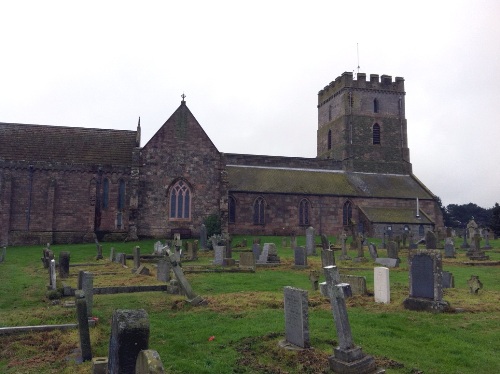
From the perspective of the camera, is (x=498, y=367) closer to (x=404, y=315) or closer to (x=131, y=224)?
(x=404, y=315)

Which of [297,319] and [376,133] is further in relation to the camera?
[376,133]

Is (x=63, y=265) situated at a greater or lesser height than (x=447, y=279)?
greater

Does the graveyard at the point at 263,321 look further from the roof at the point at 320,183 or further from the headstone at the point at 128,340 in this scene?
the roof at the point at 320,183

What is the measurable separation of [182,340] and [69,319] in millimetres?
3056

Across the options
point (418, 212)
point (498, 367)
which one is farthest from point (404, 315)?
point (418, 212)

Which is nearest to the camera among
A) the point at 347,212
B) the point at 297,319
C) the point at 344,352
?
the point at 344,352

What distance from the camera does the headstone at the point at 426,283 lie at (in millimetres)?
10023

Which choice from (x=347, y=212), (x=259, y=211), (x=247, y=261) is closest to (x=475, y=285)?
(x=247, y=261)

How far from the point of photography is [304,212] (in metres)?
40.8

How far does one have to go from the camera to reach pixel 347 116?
4994 cm

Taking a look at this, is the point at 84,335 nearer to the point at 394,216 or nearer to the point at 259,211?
the point at 259,211

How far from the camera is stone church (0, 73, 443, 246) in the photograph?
108ft

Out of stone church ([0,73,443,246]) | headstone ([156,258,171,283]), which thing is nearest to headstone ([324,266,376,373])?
headstone ([156,258,171,283])

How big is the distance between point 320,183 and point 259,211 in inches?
291
